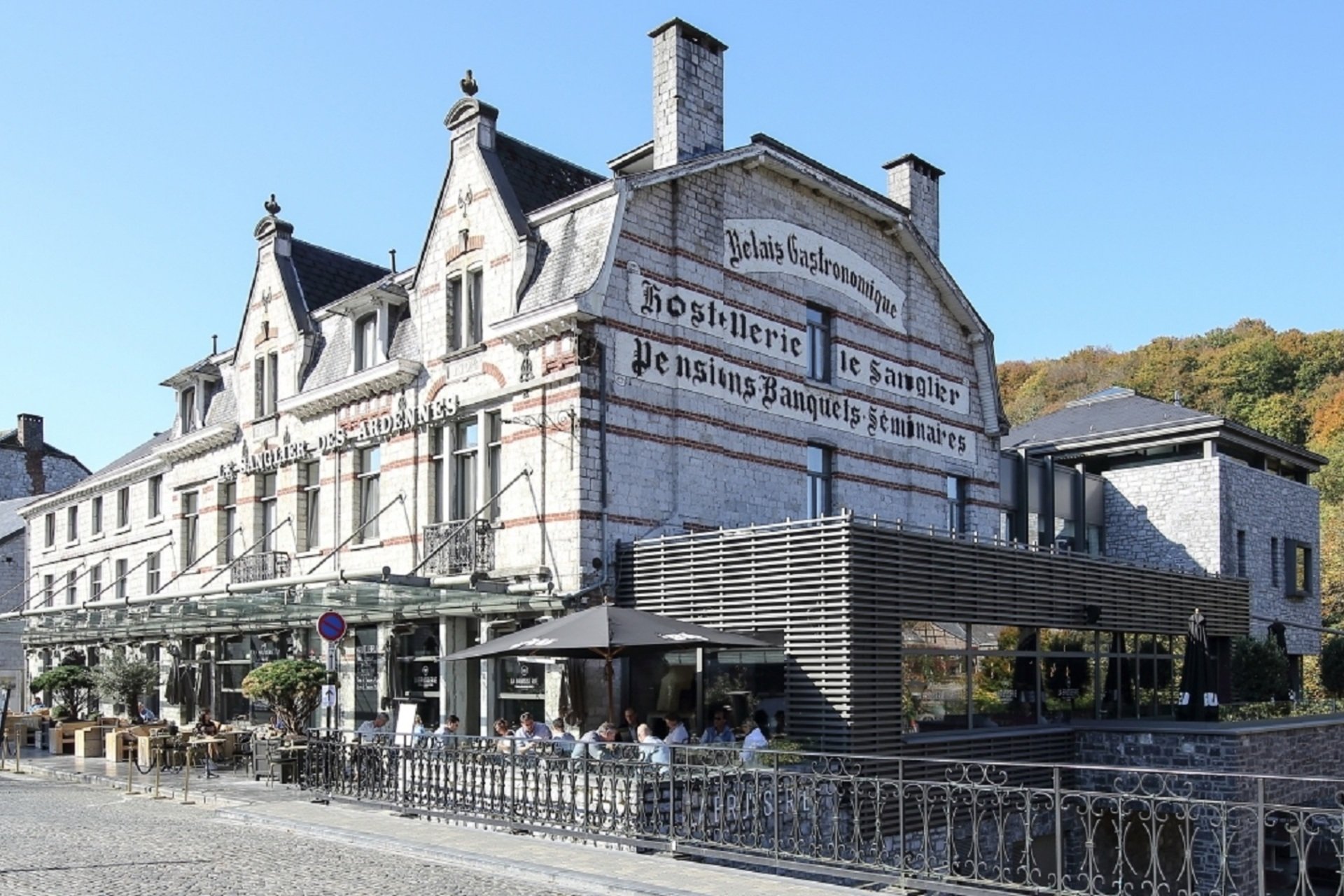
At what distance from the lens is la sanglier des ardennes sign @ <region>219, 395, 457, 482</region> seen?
21125 millimetres

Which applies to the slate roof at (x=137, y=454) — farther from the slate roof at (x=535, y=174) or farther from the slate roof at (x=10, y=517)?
the slate roof at (x=535, y=174)

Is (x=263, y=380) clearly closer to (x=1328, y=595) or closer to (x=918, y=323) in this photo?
(x=918, y=323)

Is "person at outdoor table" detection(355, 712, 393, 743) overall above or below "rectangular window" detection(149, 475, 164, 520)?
below

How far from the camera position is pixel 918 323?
80.2 feet

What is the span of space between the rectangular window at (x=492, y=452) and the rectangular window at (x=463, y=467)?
38 cm

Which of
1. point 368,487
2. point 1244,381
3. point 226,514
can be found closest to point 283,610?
point 368,487

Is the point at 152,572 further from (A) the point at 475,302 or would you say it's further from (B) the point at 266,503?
(A) the point at 475,302

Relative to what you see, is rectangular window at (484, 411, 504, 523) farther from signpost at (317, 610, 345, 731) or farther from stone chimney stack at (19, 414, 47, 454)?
stone chimney stack at (19, 414, 47, 454)

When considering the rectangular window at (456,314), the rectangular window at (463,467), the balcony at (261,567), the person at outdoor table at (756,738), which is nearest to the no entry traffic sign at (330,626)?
the rectangular window at (463,467)

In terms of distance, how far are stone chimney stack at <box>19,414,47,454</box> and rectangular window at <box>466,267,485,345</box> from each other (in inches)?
1492

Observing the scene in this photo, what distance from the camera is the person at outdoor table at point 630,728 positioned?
1675 centimetres

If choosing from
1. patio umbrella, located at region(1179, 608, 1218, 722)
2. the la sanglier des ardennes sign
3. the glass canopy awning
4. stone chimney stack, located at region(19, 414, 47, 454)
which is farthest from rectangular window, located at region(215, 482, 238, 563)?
stone chimney stack, located at region(19, 414, 47, 454)

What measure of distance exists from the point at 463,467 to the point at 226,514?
8.97 metres

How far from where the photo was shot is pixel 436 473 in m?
21.4
